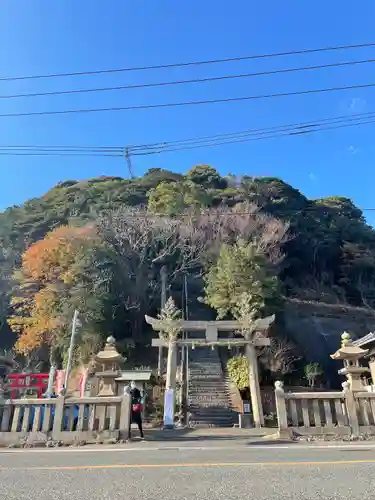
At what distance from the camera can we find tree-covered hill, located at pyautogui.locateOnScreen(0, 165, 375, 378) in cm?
2533

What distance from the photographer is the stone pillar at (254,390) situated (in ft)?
53.8

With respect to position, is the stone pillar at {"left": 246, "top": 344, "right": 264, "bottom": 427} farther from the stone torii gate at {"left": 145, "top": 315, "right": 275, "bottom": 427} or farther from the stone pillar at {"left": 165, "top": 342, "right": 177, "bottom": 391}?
the stone pillar at {"left": 165, "top": 342, "right": 177, "bottom": 391}

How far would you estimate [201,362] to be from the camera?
2453cm

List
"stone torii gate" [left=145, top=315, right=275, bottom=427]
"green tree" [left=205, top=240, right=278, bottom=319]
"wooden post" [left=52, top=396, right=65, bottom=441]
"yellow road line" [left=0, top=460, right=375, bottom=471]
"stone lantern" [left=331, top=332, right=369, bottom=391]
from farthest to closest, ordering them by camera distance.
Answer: "green tree" [left=205, top=240, right=278, bottom=319], "stone torii gate" [left=145, top=315, right=275, bottom=427], "stone lantern" [left=331, top=332, right=369, bottom=391], "wooden post" [left=52, top=396, right=65, bottom=441], "yellow road line" [left=0, top=460, right=375, bottom=471]

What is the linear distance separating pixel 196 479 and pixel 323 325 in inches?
1021

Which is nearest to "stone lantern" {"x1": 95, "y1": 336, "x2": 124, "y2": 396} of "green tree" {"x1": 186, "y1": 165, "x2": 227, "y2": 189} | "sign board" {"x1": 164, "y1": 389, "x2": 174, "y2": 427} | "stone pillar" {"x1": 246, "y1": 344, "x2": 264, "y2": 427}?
"sign board" {"x1": 164, "y1": 389, "x2": 174, "y2": 427}

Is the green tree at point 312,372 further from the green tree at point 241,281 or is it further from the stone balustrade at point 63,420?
the stone balustrade at point 63,420

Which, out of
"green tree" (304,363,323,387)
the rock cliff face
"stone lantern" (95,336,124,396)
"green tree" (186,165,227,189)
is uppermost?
"green tree" (186,165,227,189)

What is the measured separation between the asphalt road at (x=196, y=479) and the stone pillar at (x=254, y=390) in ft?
38.3

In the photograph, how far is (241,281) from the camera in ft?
74.8

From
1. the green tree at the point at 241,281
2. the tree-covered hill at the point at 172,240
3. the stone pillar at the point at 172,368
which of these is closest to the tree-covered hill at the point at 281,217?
the tree-covered hill at the point at 172,240

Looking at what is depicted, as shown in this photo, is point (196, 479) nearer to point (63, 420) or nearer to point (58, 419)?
point (58, 419)

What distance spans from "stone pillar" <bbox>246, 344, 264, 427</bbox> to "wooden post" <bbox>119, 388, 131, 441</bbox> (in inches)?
340

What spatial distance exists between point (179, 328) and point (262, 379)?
7.86 m
